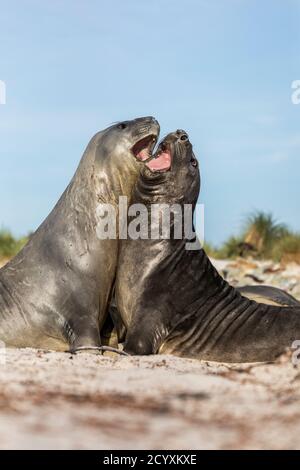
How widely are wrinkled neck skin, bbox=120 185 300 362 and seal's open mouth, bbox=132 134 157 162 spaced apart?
95cm

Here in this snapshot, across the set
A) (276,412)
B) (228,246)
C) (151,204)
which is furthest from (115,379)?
(228,246)

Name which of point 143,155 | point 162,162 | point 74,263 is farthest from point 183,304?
point 143,155

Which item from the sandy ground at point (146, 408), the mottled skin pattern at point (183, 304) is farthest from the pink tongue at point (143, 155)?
the sandy ground at point (146, 408)

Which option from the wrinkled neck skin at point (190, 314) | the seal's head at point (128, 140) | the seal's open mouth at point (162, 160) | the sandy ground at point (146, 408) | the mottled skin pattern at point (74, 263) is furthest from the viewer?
the seal's head at point (128, 140)

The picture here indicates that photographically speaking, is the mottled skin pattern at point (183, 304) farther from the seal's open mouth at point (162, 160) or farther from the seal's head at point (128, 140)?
the seal's head at point (128, 140)

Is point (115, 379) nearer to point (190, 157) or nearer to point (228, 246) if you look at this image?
point (190, 157)

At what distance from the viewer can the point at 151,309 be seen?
298 inches

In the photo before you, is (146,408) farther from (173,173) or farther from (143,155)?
(143,155)

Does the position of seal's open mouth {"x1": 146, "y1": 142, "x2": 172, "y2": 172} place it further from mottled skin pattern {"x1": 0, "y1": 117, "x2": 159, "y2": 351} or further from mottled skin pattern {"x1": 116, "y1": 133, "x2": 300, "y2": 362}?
mottled skin pattern {"x1": 0, "y1": 117, "x2": 159, "y2": 351}

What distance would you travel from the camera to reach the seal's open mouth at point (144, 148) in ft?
27.4

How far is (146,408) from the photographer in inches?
171

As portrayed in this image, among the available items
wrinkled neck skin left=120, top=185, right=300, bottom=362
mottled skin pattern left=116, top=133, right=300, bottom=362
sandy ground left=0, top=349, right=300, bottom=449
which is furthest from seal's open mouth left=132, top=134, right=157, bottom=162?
sandy ground left=0, top=349, right=300, bottom=449

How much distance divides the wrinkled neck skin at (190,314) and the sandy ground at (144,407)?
5.07ft

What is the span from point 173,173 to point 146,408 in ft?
13.2
